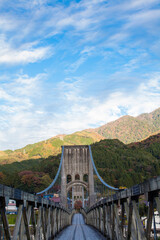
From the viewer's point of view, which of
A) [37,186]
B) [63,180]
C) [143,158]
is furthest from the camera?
[143,158]

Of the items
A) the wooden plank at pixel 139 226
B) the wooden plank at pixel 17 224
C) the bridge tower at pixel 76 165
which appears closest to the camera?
the wooden plank at pixel 139 226

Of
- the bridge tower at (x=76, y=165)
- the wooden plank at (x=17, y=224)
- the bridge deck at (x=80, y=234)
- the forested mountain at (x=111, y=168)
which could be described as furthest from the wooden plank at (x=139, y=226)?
the forested mountain at (x=111, y=168)

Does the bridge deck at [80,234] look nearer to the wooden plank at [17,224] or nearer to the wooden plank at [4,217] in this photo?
the wooden plank at [17,224]

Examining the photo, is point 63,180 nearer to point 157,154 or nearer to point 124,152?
point 124,152

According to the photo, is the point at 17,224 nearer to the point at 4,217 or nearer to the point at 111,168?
the point at 4,217

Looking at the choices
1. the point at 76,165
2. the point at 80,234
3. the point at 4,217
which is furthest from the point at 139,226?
the point at 76,165

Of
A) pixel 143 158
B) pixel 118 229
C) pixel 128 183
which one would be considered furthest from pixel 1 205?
pixel 143 158

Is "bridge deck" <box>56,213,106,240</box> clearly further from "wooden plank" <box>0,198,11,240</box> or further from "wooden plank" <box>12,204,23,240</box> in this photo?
"wooden plank" <box>0,198,11,240</box>

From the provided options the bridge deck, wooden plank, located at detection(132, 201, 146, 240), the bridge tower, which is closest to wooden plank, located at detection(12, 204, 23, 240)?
wooden plank, located at detection(132, 201, 146, 240)
